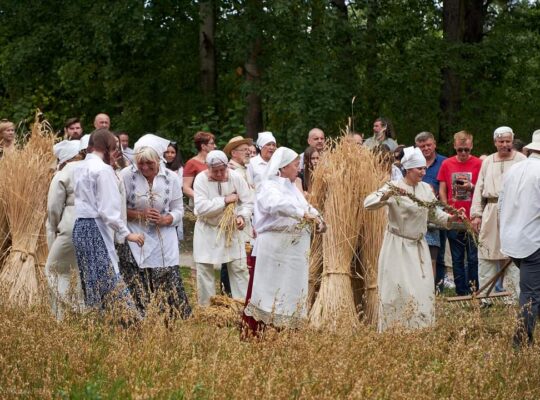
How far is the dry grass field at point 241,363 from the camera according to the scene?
245 inches

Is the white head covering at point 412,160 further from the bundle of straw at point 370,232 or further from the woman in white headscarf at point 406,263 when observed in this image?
the bundle of straw at point 370,232

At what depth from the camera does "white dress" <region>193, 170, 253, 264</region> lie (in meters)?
11.7

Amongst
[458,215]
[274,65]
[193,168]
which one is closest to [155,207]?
[458,215]

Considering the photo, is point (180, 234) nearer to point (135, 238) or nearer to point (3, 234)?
point (135, 238)

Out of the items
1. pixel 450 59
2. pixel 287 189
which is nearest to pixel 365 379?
pixel 287 189

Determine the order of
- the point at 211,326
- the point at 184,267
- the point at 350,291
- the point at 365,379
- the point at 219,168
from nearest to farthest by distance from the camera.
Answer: the point at 365,379, the point at 211,326, the point at 350,291, the point at 219,168, the point at 184,267

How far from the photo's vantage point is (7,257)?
11.0m

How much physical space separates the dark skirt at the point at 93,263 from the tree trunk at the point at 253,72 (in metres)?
11.6

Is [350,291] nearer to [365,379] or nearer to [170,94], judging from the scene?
[365,379]

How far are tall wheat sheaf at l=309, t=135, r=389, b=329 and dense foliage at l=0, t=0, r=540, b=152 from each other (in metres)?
8.42

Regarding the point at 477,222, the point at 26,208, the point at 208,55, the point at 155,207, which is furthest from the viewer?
the point at 208,55

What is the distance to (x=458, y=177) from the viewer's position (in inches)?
513

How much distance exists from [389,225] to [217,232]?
2373mm

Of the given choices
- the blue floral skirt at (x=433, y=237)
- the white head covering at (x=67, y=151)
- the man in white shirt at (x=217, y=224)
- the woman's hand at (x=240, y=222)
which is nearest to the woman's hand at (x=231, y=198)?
the man in white shirt at (x=217, y=224)
